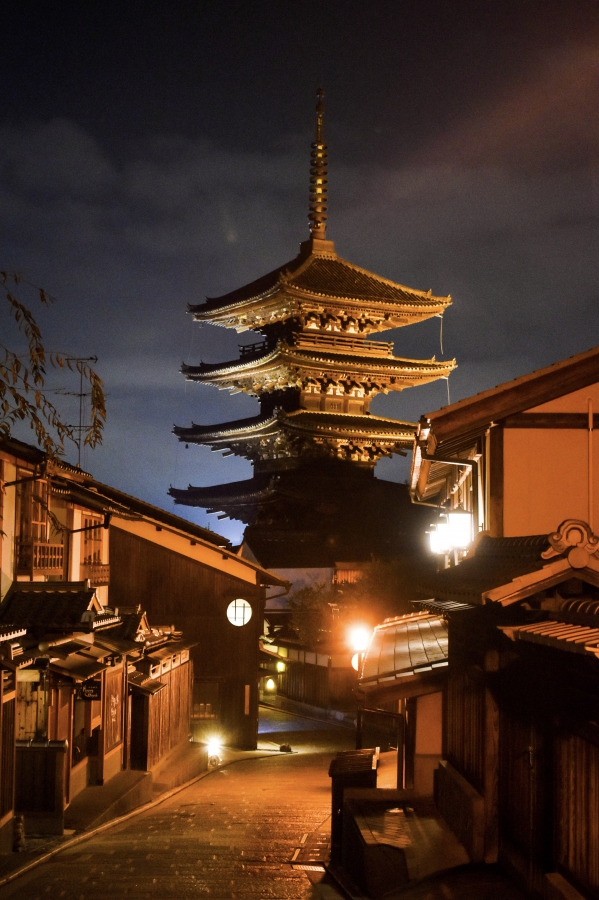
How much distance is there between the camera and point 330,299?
43.6 m

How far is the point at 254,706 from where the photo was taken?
100 feet

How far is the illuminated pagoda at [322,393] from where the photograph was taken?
44250 millimetres

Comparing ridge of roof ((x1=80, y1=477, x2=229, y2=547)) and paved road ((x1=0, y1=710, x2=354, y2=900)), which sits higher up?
ridge of roof ((x1=80, y1=477, x2=229, y2=547))

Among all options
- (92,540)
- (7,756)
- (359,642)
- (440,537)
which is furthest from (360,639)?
(92,540)

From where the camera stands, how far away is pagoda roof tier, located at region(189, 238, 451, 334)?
4372 centimetres

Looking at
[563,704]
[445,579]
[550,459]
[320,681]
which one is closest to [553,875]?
[563,704]

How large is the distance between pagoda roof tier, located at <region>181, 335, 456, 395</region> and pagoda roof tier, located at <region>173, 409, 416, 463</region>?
6.26ft

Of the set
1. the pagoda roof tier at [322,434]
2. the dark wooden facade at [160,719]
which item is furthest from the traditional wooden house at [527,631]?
the pagoda roof tier at [322,434]

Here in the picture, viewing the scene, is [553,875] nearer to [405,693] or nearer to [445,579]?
[445,579]

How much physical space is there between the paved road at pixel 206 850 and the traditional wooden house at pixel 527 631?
2894mm

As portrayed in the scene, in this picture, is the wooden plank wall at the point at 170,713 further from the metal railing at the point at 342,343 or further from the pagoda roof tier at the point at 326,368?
the metal railing at the point at 342,343

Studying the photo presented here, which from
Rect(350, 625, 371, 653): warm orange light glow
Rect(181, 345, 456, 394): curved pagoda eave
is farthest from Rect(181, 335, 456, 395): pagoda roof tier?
Rect(350, 625, 371, 653): warm orange light glow

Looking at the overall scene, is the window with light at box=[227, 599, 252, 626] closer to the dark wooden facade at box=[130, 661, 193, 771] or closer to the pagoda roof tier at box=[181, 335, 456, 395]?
the dark wooden facade at box=[130, 661, 193, 771]

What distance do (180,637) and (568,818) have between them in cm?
2217
